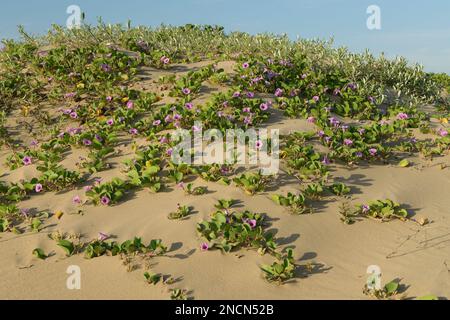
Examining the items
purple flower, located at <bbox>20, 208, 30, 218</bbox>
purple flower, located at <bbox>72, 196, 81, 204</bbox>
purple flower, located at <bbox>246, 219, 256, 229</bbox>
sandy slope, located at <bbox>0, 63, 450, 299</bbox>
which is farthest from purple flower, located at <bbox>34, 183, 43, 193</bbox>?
purple flower, located at <bbox>246, 219, 256, 229</bbox>

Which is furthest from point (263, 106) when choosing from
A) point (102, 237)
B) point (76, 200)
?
point (102, 237)

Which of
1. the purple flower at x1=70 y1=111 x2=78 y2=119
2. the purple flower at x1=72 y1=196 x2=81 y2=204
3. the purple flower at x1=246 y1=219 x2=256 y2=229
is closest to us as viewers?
the purple flower at x1=246 y1=219 x2=256 y2=229

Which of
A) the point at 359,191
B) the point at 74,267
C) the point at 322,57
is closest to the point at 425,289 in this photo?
the point at 359,191

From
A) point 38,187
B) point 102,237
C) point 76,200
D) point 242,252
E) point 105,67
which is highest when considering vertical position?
point 105,67

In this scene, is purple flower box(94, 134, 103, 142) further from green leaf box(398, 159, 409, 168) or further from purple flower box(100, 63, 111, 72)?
green leaf box(398, 159, 409, 168)

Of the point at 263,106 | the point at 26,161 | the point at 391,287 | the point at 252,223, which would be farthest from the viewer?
the point at 263,106

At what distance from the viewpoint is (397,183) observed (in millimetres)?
7602

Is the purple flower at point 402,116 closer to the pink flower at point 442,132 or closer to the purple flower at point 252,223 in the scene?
the pink flower at point 442,132

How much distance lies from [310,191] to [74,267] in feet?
11.1

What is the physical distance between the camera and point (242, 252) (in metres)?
5.74

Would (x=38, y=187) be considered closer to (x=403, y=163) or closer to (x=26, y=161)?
(x=26, y=161)

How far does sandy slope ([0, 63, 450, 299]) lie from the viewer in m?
5.18

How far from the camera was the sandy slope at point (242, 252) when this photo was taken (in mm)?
5176
